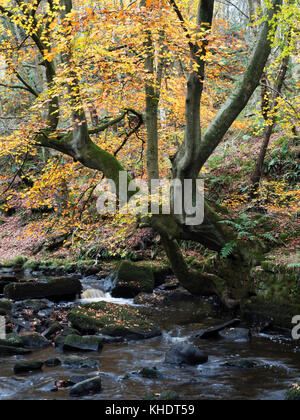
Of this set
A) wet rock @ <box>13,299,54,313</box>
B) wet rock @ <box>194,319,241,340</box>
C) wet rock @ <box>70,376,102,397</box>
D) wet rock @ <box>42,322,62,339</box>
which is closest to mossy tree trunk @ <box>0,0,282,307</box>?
wet rock @ <box>194,319,241,340</box>

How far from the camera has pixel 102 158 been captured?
903cm

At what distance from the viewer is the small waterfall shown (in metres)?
12.0

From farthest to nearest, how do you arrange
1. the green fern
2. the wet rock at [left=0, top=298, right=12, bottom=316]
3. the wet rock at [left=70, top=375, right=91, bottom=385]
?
the wet rock at [left=0, top=298, right=12, bottom=316]
the green fern
the wet rock at [left=70, top=375, right=91, bottom=385]

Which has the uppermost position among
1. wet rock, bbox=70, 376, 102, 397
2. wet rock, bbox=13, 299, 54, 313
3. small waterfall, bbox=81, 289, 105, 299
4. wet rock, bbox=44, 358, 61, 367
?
wet rock, bbox=70, 376, 102, 397

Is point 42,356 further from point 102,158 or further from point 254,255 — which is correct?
point 254,255

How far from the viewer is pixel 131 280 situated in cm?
1219

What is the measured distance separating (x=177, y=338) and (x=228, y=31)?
20.6 metres

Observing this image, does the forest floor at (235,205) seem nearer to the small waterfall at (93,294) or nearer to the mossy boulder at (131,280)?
the mossy boulder at (131,280)

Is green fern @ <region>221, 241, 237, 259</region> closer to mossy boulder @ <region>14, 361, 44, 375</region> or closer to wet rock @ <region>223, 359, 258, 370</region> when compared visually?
wet rock @ <region>223, 359, 258, 370</region>

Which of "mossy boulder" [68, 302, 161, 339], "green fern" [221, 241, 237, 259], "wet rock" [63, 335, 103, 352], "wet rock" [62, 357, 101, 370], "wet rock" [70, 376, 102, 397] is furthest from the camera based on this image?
"green fern" [221, 241, 237, 259]

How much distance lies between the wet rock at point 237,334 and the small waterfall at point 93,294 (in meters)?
4.91

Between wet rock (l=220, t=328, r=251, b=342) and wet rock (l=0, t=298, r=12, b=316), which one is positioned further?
wet rock (l=0, t=298, r=12, b=316)

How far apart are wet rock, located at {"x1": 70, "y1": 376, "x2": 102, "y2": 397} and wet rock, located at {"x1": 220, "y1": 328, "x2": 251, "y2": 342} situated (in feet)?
11.6

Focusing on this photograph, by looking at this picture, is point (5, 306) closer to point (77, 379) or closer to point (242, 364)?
point (77, 379)
